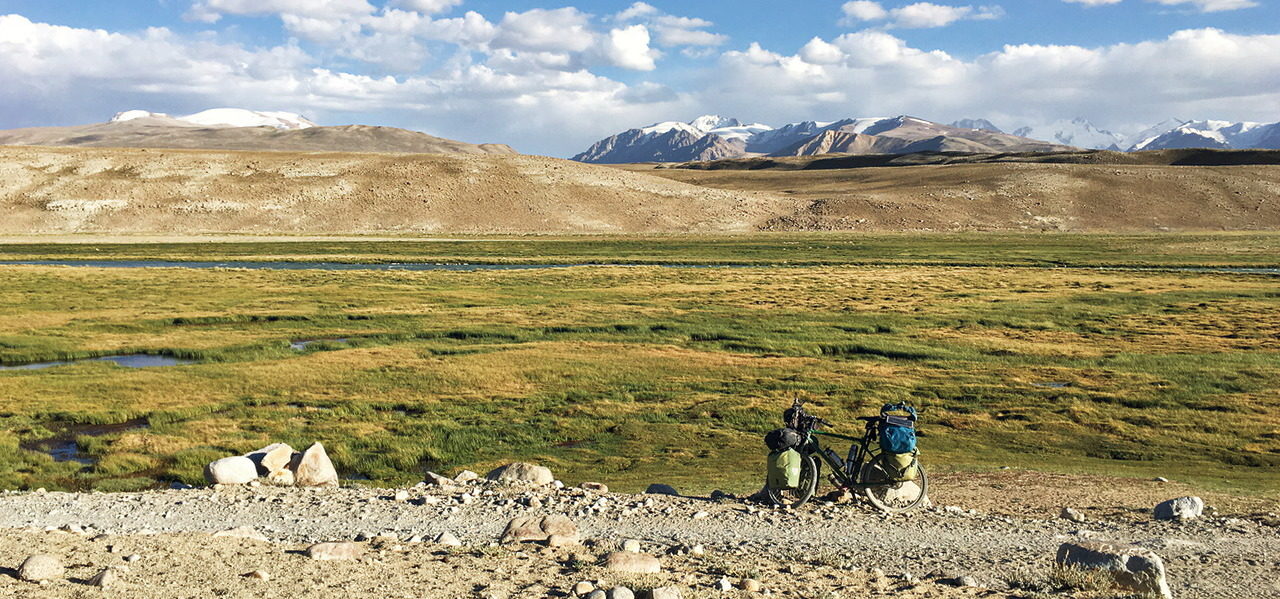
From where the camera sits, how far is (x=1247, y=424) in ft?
84.1

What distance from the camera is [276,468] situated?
1759cm

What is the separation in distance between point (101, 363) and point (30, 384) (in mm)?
4874

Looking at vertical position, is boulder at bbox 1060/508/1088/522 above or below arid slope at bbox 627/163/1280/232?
below

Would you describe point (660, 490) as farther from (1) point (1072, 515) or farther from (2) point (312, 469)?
(1) point (1072, 515)

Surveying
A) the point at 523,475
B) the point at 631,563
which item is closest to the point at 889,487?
the point at 631,563

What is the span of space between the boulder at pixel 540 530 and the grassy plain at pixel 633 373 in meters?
5.56

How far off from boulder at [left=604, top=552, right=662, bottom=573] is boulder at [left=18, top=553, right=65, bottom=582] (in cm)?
705

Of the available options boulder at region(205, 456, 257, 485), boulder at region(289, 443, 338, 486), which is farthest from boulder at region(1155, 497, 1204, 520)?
boulder at region(205, 456, 257, 485)

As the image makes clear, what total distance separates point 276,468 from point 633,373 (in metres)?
17.9

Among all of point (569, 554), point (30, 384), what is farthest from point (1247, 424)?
point (30, 384)

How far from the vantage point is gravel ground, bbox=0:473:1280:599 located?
1216 centimetres

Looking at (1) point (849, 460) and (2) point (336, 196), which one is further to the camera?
(2) point (336, 196)

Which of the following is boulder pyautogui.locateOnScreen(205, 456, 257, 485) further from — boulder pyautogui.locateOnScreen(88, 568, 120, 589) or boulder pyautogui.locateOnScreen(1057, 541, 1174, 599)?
boulder pyautogui.locateOnScreen(1057, 541, 1174, 599)

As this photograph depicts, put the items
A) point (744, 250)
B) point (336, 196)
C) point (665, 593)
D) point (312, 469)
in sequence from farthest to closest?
point (336, 196) → point (744, 250) → point (312, 469) → point (665, 593)
